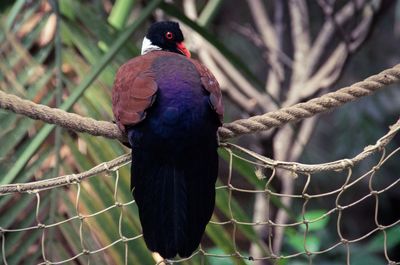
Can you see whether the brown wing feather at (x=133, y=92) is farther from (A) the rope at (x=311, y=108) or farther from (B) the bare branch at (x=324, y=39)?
(B) the bare branch at (x=324, y=39)

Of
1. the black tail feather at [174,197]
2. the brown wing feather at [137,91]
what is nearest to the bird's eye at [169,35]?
the brown wing feather at [137,91]

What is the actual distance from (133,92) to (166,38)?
0.38 metres

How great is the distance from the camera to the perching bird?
1284mm

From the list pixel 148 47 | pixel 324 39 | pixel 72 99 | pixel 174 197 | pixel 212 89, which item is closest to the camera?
pixel 174 197

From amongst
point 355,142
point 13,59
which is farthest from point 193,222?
point 355,142

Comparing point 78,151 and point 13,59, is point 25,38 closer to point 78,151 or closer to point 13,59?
point 13,59

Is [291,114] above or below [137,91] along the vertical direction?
below

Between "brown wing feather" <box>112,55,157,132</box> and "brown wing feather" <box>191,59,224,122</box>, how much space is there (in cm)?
9

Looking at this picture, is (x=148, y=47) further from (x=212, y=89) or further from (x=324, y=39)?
(x=324, y=39)

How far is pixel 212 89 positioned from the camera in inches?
55.0

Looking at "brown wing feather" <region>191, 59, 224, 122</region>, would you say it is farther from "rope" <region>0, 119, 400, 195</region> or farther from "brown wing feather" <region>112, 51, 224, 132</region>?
"rope" <region>0, 119, 400, 195</region>

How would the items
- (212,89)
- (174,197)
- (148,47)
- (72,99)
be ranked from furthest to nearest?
(148,47) → (72,99) → (212,89) → (174,197)

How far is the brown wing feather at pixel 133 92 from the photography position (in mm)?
1339

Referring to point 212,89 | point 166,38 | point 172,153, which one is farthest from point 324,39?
point 172,153
